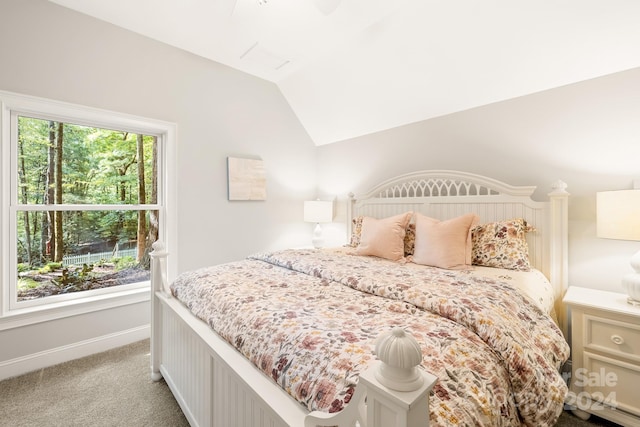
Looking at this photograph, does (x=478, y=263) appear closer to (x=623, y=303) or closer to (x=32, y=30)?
(x=623, y=303)

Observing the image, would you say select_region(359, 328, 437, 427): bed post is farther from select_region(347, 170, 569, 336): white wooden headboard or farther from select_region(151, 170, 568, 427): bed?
select_region(347, 170, 569, 336): white wooden headboard

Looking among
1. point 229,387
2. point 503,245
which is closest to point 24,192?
point 229,387

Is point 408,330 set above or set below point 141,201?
below

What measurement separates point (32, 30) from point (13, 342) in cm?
227

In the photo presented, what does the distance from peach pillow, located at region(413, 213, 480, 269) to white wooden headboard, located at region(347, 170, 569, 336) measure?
0.32 metres

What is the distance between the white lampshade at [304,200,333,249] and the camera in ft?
11.7

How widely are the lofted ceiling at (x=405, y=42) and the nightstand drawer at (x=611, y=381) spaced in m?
1.83

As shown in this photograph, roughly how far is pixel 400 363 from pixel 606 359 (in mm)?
1786

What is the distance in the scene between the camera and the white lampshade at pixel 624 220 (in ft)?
4.99

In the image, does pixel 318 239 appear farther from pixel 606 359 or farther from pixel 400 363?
pixel 400 363

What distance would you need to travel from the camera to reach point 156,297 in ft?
6.37

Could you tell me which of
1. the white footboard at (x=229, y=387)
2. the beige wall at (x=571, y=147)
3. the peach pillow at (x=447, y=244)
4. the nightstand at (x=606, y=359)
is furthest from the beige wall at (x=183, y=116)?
the nightstand at (x=606, y=359)

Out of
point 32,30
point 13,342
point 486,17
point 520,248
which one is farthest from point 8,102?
point 520,248

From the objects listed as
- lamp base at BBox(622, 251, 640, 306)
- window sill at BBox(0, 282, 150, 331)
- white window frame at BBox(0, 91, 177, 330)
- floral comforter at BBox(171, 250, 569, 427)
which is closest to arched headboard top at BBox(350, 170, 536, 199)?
lamp base at BBox(622, 251, 640, 306)
